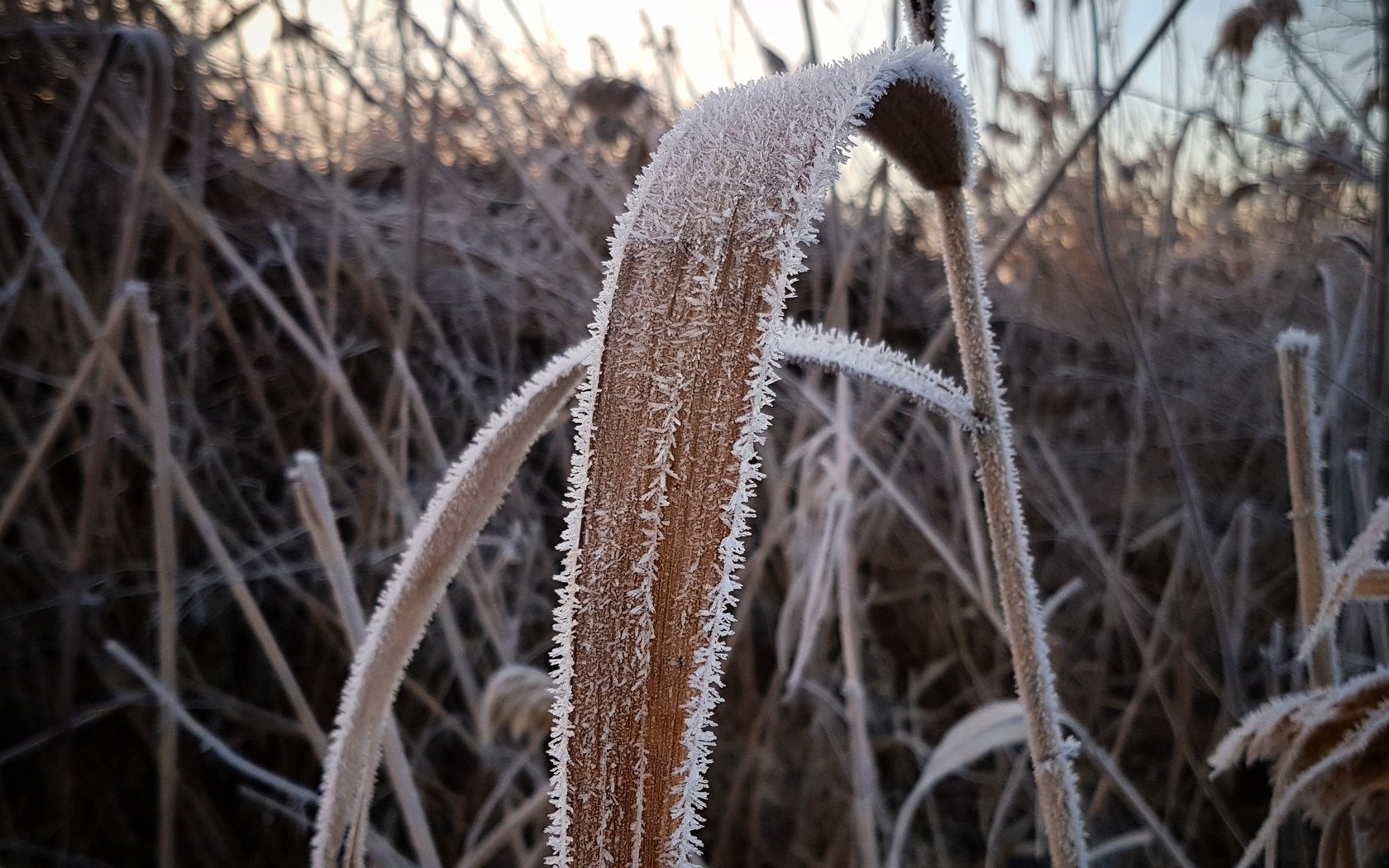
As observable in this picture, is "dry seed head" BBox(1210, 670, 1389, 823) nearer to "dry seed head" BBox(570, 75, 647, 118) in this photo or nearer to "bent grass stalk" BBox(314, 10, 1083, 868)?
"bent grass stalk" BBox(314, 10, 1083, 868)

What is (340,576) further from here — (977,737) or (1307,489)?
(1307,489)

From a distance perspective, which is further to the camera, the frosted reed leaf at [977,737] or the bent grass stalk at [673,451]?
the frosted reed leaf at [977,737]

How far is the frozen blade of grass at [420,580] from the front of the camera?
0.28 metres

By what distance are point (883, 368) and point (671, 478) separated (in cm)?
16

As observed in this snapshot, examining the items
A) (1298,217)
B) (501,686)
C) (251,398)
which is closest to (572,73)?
(251,398)

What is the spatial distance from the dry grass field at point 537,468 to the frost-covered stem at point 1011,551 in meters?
0.20

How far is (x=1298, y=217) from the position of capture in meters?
1.34

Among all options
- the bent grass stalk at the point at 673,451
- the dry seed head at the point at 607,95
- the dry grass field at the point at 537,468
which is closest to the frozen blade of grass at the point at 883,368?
the bent grass stalk at the point at 673,451

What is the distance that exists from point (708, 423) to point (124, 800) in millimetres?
1098

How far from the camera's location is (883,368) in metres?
0.32

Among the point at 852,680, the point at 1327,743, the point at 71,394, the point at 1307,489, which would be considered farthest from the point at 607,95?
the point at 1327,743

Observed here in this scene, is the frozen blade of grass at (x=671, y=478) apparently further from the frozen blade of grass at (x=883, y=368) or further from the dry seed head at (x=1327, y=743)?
the dry seed head at (x=1327, y=743)

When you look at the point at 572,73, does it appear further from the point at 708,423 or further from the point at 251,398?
the point at 708,423

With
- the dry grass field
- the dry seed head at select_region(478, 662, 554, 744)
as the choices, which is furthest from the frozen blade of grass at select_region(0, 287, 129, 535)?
the dry seed head at select_region(478, 662, 554, 744)
